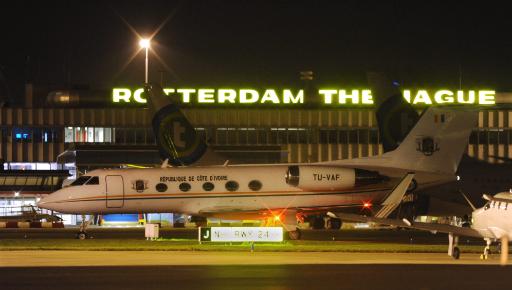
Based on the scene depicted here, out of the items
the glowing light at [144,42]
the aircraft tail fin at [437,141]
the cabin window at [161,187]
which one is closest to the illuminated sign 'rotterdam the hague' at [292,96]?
the glowing light at [144,42]

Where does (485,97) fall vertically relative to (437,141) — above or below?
above

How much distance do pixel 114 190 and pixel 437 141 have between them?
58.9 feet

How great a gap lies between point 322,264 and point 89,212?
2124cm

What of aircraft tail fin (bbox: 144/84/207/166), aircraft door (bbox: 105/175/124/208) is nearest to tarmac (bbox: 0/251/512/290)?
aircraft door (bbox: 105/175/124/208)

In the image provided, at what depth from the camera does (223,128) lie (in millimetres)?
116875

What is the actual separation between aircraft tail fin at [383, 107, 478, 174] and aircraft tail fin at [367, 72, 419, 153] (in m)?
18.5

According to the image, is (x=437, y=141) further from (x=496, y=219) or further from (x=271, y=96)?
(x=271, y=96)

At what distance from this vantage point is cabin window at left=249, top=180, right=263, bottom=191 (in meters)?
54.6

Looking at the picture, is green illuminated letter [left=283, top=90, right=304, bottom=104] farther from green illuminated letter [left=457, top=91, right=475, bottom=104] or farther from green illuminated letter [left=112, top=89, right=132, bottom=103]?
green illuminated letter [left=457, top=91, right=475, bottom=104]

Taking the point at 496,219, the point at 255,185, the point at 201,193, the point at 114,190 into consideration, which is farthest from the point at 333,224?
the point at 496,219

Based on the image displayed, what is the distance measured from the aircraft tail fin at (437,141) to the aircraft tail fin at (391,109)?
60.6ft

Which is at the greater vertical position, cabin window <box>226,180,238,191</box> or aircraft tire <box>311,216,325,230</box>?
cabin window <box>226,180,238,191</box>

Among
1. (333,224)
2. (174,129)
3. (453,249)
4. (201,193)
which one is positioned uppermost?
(174,129)

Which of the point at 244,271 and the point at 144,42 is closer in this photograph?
the point at 244,271
